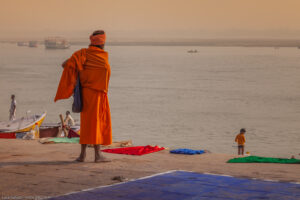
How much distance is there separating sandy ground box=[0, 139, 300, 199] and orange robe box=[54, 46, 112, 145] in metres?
0.41

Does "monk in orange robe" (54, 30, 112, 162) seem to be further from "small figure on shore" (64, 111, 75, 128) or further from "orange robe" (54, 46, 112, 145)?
"small figure on shore" (64, 111, 75, 128)

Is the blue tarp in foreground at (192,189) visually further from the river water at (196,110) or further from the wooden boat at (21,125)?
the river water at (196,110)

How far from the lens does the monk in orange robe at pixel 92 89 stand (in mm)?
7660

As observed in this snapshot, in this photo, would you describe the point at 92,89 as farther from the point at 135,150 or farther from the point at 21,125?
the point at 21,125

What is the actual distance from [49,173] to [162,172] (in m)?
1.28

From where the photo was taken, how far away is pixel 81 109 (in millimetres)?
7703

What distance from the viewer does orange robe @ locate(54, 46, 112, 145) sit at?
7.66m

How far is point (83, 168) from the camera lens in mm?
7062

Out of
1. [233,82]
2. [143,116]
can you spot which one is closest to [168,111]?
[143,116]

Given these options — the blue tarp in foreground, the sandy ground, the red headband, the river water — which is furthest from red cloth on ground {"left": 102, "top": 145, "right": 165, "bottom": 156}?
the river water

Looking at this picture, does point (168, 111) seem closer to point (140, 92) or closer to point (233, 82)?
point (140, 92)

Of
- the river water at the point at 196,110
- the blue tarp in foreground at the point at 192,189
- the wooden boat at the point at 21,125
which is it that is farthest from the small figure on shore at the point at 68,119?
the blue tarp in foreground at the point at 192,189

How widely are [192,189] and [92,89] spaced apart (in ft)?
8.74

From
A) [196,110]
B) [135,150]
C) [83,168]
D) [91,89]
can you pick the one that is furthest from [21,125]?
[196,110]
